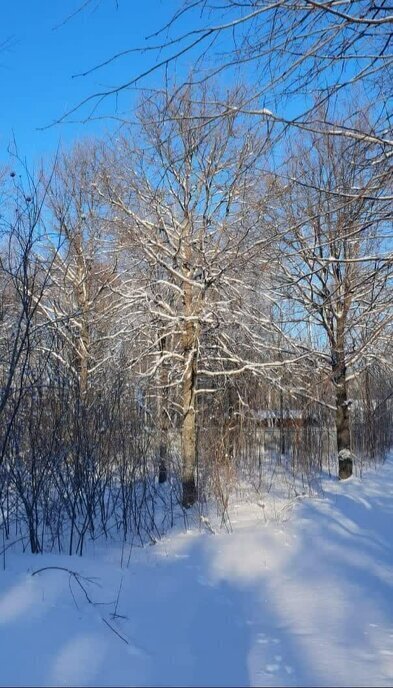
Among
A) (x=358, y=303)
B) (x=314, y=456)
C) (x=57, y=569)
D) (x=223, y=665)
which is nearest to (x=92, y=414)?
(x=57, y=569)

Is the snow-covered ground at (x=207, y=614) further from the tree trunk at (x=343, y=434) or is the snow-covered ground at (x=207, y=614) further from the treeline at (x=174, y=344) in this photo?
the tree trunk at (x=343, y=434)

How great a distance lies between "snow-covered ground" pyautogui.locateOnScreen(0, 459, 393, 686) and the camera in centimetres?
332

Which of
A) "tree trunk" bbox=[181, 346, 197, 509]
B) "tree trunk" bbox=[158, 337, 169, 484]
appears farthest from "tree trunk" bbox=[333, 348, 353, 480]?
"tree trunk" bbox=[181, 346, 197, 509]

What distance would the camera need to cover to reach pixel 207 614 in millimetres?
4551

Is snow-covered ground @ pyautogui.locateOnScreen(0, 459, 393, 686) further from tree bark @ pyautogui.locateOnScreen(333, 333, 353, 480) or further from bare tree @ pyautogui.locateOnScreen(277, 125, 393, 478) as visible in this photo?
tree bark @ pyautogui.locateOnScreen(333, 333, 353, 480)

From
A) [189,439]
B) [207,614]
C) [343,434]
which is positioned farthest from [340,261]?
[343,434]

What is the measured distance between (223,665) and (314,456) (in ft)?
35.3

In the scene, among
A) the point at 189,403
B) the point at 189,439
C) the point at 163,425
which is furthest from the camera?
the point at 163,425

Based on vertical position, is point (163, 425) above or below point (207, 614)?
→ above

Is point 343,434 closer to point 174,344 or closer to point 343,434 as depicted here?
point 343,434

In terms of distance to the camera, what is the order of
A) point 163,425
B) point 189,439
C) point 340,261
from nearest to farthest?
point 340,261 < point 189,439 < point 163,425

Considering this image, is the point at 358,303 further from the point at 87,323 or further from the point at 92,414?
the point at 92,414

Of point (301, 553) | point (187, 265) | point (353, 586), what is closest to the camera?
point (353, 586)

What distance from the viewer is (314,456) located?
13836 mm
